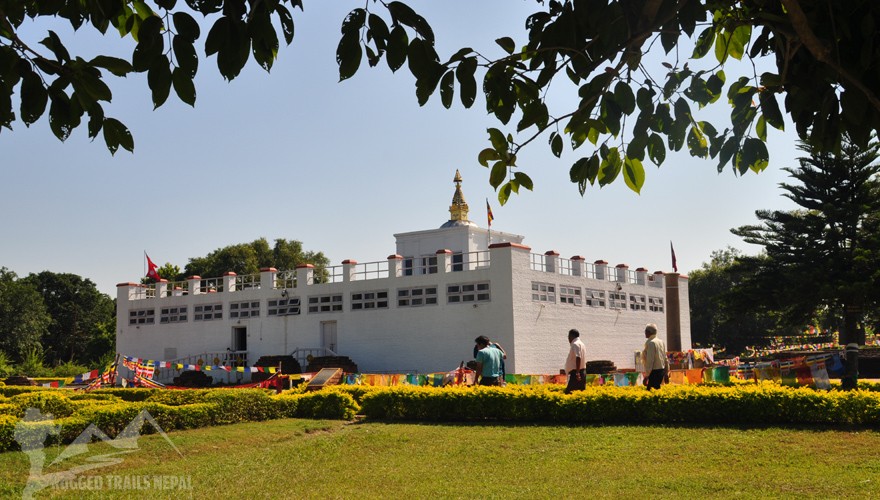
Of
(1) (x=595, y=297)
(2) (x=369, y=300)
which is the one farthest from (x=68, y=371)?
(1) (x=595, y=297)

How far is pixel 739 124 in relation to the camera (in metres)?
3.99

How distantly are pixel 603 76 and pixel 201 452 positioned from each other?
26.4 ft

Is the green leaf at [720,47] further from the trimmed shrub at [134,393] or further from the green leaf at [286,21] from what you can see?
the trimmed shrub at [134,393]

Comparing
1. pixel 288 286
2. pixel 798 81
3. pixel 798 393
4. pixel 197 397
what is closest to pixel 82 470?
pixel 197 397

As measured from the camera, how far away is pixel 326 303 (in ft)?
102

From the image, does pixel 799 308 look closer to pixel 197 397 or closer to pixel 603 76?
pixel 197 397

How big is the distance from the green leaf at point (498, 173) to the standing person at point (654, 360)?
8076mm

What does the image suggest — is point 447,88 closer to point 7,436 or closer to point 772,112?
point 772,112

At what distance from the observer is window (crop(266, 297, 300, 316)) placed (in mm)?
31906

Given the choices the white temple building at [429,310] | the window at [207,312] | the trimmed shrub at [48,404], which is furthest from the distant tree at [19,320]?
the trimmed shrub at [48,404]

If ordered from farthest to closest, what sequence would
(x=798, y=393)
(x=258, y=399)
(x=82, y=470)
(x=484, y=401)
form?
(x=258, y=399)
(x=484, y=401)
(x=798, y=393)
(x=82, y=470)

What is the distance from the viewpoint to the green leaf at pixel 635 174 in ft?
13.3

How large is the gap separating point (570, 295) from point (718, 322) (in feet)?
81.7

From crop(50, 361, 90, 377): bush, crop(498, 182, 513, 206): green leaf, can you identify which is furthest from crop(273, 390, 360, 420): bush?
crop(50, 361, 90, 377): bush
